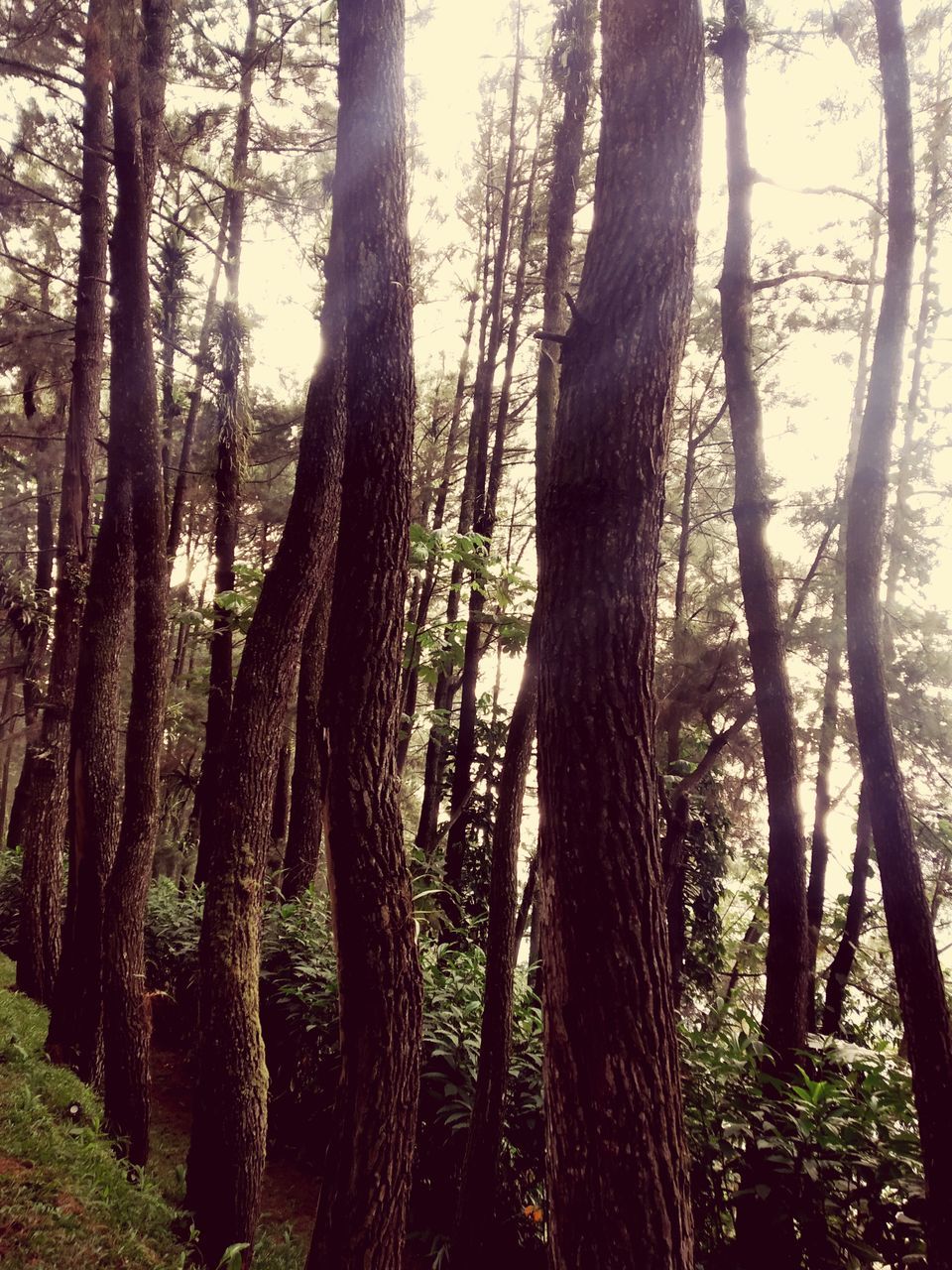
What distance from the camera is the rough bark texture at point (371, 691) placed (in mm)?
3135

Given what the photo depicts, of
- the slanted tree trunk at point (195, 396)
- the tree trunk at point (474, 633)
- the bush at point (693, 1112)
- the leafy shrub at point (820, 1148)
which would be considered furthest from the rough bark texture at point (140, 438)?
the leafy shrub at point (820, 1148)

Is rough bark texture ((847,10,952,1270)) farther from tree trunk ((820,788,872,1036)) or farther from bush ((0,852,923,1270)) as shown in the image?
tree trunk ((820,788,872,1036))

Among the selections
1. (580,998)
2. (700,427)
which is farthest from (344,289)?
(700,427)

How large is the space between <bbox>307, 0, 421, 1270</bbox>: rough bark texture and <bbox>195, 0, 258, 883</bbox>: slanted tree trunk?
473 cm

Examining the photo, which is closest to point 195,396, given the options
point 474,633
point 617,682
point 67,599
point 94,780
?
point 67,599

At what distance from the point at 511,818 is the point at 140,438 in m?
4.44

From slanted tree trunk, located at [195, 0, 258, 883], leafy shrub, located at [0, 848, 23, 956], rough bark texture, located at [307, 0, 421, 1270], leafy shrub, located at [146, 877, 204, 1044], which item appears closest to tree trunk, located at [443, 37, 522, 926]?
slanted tree trunk, located at [195, 0, 258, 883]

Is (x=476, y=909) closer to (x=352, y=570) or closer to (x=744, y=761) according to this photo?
(x=744, y=761)

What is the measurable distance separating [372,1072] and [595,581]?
95.5 inches

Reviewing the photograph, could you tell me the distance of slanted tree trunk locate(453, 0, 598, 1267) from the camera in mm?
4441

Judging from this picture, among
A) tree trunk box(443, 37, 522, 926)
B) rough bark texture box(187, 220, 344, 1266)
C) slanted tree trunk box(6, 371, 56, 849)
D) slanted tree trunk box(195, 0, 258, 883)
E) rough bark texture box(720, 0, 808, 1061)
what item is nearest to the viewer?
rough bark texture box(187, 220, 344, 1266)

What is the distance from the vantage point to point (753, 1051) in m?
4.32

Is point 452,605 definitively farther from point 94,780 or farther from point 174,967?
point 94,780

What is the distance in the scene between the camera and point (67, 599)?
26.1ft
